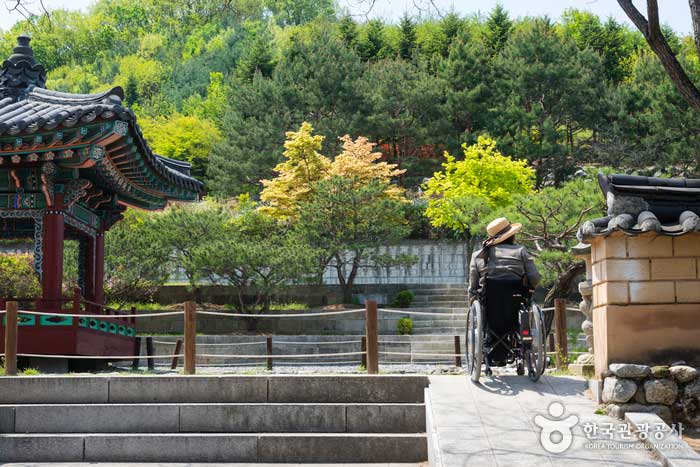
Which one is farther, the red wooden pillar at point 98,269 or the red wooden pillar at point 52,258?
the red wooden pillar at point 98,269

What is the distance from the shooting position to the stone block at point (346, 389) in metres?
9.38

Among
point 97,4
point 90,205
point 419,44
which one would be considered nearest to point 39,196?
point 90,205

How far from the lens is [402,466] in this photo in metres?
8.16

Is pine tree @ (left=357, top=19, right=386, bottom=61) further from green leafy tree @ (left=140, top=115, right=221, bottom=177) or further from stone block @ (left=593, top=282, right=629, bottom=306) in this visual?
stone block @ (left=593, top=282, right=629, bottom=306)

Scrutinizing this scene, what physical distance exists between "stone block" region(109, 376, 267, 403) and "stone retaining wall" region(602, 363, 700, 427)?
389 cm

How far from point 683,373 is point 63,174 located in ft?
35.2

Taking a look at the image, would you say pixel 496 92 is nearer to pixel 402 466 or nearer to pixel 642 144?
pixel 642 144

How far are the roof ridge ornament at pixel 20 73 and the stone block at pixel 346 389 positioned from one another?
29.3ft

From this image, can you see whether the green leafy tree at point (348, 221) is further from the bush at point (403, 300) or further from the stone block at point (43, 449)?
the stone block at point (43, 449)

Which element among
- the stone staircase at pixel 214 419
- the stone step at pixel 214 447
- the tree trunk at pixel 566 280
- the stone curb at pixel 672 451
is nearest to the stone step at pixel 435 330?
the tree trunk at pixel 566 280

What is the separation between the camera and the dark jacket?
8.79 m

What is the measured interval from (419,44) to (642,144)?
20530 mm

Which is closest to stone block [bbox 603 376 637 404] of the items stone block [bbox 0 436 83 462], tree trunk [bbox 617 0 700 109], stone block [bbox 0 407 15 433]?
tree trunk [bbox 617 0 700 109]

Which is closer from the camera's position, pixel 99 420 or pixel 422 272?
pixel 99 420
